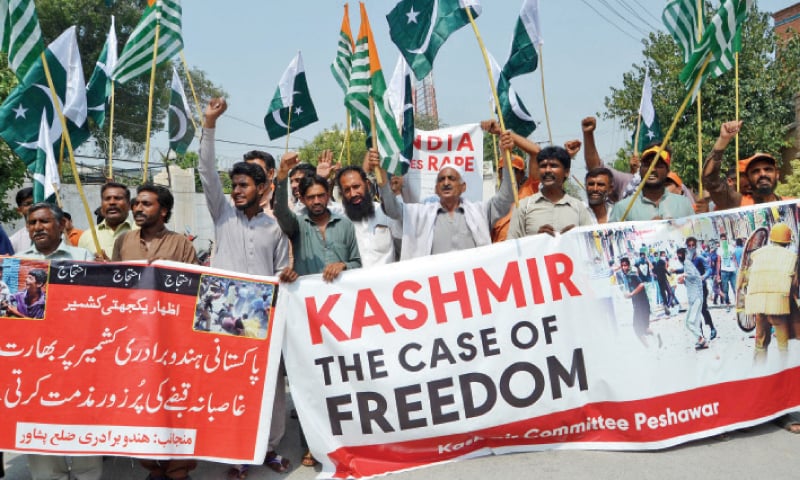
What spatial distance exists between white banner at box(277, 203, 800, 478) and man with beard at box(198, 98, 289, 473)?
1.03ft

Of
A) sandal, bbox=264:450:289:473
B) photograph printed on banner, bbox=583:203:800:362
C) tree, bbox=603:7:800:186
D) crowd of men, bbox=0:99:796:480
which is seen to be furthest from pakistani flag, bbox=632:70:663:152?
tree, bbox=603:7:800:186

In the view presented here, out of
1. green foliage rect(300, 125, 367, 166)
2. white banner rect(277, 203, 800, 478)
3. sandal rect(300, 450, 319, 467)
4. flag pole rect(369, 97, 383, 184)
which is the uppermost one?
green foliage rect(300, 125, 367, 166)

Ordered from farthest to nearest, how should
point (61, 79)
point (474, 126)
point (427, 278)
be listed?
point (474, 126)
point (61, 79)
point (427, 278)

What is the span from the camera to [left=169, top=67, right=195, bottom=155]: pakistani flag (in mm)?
7453

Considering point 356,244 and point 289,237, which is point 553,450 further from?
point 289,237

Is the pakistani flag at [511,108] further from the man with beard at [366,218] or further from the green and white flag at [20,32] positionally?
the green and white flag at [20,32]

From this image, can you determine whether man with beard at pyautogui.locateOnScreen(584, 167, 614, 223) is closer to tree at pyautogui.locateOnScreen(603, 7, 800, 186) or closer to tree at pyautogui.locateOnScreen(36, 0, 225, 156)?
tree at pyautogui.locateOnScreen(603, 7, 800, 186)

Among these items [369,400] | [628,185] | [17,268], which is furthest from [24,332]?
[628,185]

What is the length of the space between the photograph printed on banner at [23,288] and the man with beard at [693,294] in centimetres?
403

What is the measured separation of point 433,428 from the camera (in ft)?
12.9

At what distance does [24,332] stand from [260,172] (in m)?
1.72

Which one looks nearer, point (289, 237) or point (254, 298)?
point (254, 298)

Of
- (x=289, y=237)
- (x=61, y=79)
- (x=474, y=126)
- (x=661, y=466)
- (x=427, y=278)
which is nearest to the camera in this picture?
(x=661, y=466)

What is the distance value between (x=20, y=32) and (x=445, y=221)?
3.28m
